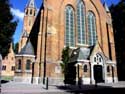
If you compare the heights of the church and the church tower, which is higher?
the church tower

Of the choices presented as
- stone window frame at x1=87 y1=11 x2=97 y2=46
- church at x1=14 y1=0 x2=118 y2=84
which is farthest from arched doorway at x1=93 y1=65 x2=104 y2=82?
stone window frame at x1=87 y1=11 x2=97 y2=46

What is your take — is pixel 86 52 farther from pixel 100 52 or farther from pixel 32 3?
pixel 32 3

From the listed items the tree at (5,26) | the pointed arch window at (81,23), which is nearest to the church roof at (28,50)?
the tree at (5,26)

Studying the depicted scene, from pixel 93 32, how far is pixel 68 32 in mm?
5967

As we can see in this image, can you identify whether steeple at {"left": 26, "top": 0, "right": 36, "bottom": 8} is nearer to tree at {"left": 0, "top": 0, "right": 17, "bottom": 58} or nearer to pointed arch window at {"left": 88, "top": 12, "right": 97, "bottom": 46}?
pointed arch window at {"left": 88, "top": 12, "right": 97, "bottom": 46}

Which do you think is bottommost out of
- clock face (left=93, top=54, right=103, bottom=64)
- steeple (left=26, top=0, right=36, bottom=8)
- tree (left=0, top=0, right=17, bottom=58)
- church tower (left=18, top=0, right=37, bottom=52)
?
clock face (left=93, top=54, right=103, bottom=64)

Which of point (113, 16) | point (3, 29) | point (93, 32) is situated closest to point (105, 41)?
point (93, 32)

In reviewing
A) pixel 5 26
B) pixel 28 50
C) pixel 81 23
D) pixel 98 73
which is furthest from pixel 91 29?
pixel 5 26

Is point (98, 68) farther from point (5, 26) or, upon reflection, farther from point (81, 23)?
point (5, 26)

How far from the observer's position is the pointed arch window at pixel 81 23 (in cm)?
3852

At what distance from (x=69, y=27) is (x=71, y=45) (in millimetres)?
3636

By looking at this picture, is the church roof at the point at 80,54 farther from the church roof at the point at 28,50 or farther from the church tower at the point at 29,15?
the church tower at the point at 29,15

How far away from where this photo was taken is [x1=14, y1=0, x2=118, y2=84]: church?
109 ft

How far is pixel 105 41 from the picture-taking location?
132 ft
